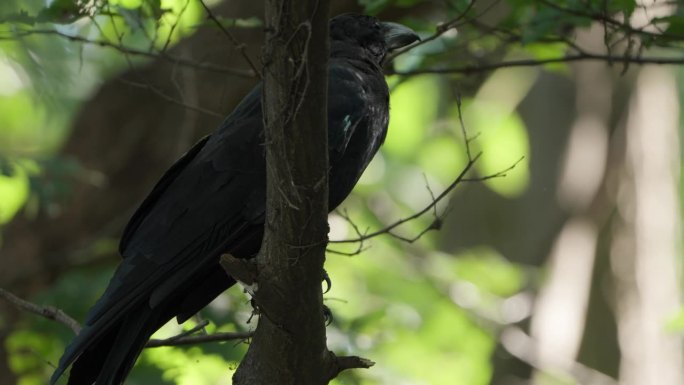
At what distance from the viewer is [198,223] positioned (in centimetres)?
330

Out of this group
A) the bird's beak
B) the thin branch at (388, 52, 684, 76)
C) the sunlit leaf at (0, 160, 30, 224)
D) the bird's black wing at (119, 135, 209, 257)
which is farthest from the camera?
the sunlit leaf at (0, 160, 30, 224)

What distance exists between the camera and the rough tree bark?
2402 millimetres

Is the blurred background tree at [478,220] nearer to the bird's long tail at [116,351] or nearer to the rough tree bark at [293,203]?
the bird's long tail at [116,351]

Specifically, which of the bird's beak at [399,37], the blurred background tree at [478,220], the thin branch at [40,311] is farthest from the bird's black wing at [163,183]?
the blurred background tree at [478,220]

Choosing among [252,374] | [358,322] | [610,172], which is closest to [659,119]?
[610,172]

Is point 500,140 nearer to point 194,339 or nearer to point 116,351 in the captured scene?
point 194,339

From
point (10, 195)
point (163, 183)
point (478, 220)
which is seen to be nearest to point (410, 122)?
point (478, 220)

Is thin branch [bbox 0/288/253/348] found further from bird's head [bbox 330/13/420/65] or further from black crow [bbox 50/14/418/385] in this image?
bird's head [bbox 330/13/420/65]

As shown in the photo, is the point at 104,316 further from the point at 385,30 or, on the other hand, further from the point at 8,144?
the point at 8,144

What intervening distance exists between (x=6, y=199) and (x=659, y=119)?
3.98 m

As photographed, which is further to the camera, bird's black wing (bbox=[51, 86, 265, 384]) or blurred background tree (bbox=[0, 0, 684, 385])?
blurred background tree (bbox=[0, 0, 684, 385])

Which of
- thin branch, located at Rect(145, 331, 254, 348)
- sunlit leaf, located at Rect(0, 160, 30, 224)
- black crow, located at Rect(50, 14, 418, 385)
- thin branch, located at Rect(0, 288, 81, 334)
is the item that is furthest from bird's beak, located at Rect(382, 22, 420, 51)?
sunlit leaf, located at Rect(0, 160, 30, 224)

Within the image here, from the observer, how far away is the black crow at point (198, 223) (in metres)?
3.19

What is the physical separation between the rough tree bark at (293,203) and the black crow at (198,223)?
400 mm
